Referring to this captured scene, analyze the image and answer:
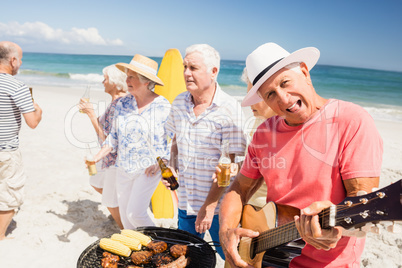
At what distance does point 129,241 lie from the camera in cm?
264

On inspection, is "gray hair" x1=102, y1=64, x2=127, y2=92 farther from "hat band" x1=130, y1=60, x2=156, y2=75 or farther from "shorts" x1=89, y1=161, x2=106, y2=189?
"shorts" x1=89, y1=161, x2=106, y2=189

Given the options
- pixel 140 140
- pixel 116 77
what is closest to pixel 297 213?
pixel 140 140

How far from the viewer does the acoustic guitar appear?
4.42ft

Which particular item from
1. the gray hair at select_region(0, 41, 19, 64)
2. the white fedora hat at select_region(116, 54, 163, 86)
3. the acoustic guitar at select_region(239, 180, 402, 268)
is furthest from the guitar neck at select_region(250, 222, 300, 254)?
the gray hair at select_region(0, 41, 19, 64)

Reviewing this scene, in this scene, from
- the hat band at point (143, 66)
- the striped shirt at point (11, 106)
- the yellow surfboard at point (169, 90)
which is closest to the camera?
the striped shirt at point (11, 106)

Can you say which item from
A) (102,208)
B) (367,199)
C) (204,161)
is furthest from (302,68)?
(102,208)

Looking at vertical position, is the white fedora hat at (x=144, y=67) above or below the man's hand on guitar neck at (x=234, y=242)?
above

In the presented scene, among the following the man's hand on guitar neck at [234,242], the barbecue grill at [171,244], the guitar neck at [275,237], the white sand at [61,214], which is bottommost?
the white sand at [61,214]

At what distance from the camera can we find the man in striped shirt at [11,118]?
3.86 metres

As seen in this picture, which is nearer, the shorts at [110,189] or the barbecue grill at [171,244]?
the barbecue grill at [171,244]

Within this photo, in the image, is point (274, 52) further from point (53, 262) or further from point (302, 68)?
point (53, 262)

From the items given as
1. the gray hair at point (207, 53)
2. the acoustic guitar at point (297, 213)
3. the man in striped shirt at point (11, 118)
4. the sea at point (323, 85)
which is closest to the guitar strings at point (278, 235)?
the acoustic guitar at point (297, 213)

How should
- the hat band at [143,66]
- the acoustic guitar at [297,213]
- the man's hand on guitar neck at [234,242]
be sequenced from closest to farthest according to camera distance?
the acoustic guitar at [297,213] → the man's hand on guitar neck at [234,242] → the hat band at [143,66]

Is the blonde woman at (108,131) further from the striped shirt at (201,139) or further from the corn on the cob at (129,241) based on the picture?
the corn on the cob at (129,241)
